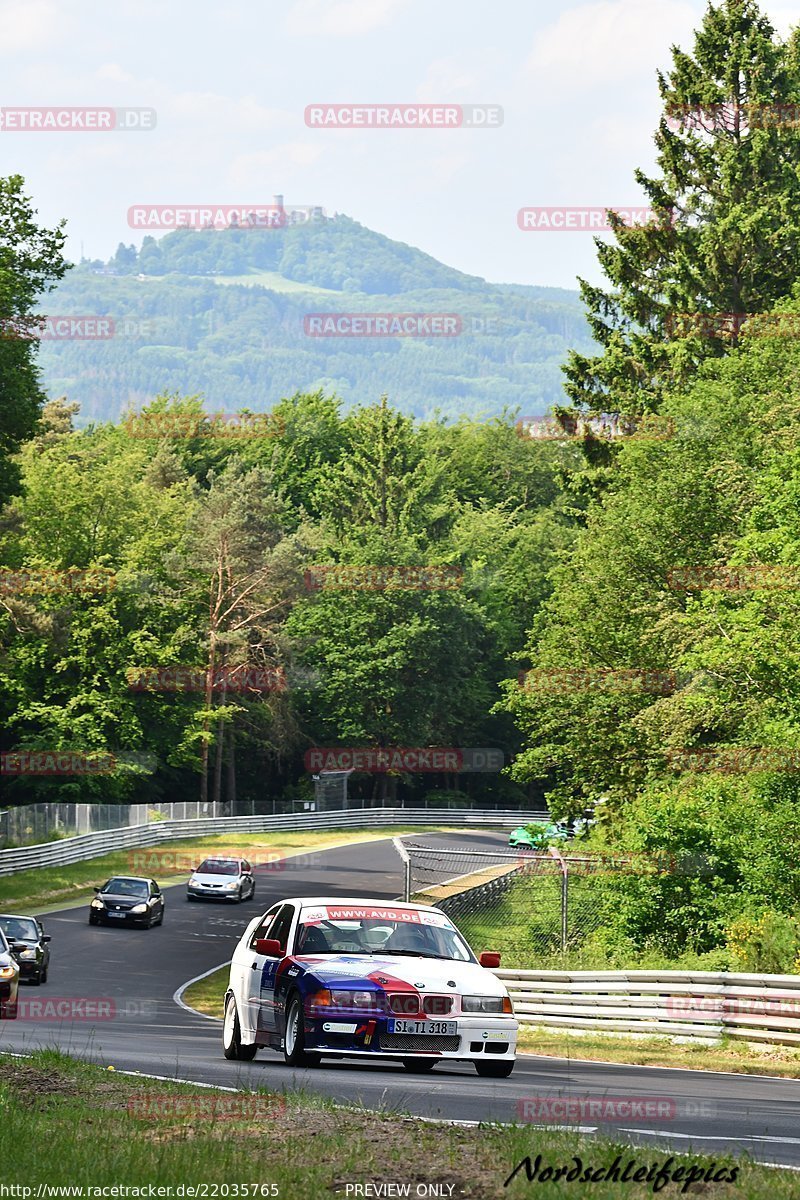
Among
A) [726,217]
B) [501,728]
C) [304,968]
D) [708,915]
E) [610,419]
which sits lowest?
[501,728]

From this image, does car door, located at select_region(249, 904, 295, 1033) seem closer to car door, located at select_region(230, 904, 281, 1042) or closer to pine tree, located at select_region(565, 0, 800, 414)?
car door, located at select_region(230, 904, 281, 1042)

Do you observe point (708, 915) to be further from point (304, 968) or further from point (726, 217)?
point (726, 217)

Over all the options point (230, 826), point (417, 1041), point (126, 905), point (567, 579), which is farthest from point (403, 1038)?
point (230, 826)

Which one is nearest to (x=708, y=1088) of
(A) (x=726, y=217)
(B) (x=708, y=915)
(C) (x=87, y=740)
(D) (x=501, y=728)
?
(B) (x=708, y=915)

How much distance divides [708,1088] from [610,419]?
45042 mm

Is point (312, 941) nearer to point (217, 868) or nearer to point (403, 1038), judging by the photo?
point (403, 1038)

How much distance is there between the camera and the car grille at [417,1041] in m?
14.1

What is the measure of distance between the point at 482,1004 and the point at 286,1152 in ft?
19.1

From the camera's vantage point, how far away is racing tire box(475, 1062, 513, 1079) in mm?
14578

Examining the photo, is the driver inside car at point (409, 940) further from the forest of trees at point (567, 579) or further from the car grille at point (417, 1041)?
the forest of trees at point (567, 579)

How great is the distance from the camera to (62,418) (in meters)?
108

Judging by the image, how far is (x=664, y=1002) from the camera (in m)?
22.0

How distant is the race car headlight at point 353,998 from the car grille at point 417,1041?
10.9 inches

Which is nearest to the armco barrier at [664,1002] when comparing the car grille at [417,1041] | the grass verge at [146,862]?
the car grille at [417,1041]
